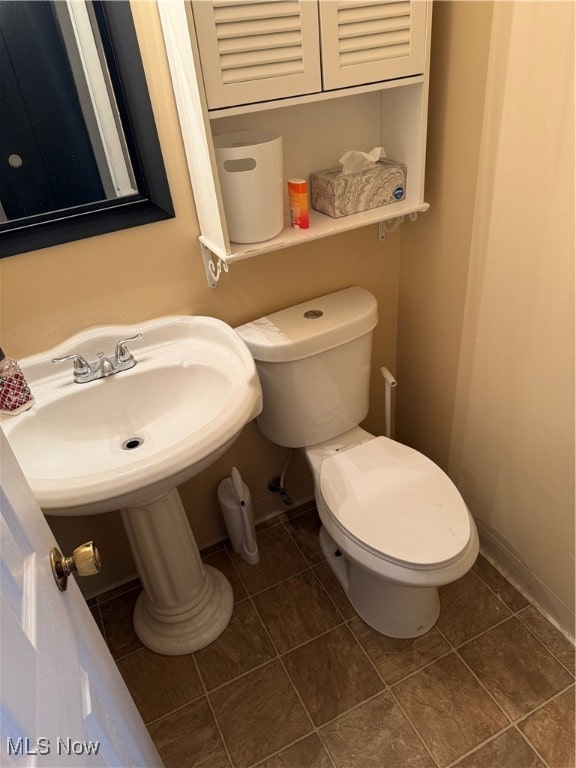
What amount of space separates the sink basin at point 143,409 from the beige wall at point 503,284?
638mm

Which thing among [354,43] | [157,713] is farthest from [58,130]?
[157,713]

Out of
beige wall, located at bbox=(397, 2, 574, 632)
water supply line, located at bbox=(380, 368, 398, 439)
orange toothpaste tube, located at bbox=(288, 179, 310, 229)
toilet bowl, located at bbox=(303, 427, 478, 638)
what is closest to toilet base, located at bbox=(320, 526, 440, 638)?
toilet bowl, located at bbox=(303, 427, 478, 638)

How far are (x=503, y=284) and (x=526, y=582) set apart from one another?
0.90m

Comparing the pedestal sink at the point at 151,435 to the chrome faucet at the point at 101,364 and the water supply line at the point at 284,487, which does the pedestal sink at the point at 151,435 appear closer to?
the chrome faucet at the point at 101,364

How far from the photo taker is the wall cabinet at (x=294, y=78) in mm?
1023

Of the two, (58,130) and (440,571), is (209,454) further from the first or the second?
(58,130)

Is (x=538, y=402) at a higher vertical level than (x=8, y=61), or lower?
lower

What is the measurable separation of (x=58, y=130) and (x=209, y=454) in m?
0.73

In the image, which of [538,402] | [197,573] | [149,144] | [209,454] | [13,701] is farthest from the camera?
[197,573]

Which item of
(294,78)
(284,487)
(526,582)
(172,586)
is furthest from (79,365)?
(526,582)

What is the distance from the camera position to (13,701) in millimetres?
483
